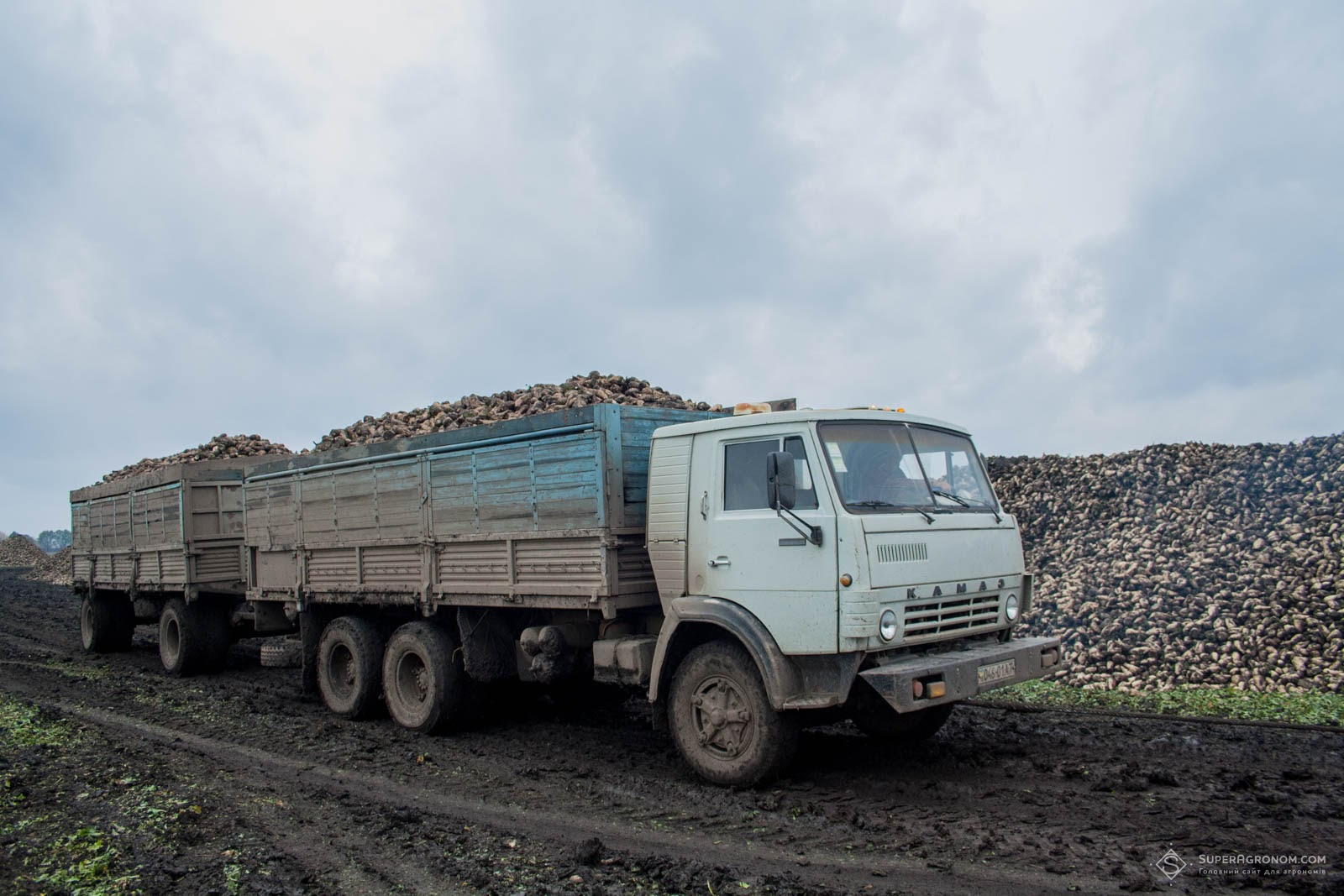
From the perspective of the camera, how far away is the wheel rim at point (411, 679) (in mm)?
8961

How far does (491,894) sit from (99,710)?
7.98 metres

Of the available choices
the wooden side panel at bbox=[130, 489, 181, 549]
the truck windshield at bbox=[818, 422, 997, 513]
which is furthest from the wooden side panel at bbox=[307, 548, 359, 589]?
the truck windshield at bbox=[818, 422, 997, 513]

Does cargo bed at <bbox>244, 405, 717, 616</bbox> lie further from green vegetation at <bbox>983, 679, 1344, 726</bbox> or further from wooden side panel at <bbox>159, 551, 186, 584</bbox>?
green vegetation at <bbox>983, 679, 1344, 726</bbox>

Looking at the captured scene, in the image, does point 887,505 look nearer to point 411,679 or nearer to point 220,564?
point 411,679

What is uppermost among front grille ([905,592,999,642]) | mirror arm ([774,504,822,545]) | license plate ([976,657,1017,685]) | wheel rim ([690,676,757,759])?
mirror arm ([774,504,822,545])

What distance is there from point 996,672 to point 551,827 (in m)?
3.14

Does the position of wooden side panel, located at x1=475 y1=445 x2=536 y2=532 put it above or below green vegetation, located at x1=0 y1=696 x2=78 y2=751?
above

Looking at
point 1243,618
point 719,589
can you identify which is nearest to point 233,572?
point 719,589

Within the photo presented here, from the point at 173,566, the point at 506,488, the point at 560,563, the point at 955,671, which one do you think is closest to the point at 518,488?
the point at 506,488

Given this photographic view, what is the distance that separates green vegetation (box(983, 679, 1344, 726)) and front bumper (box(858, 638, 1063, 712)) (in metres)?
2.70

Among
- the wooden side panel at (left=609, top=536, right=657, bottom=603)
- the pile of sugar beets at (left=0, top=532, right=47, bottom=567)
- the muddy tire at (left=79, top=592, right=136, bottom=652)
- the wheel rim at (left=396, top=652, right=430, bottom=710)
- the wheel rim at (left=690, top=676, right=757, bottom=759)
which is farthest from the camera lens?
the pile of sugar beets at (left=0, top=532, right=47, bottom=567)

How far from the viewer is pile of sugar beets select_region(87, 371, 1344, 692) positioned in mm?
9906

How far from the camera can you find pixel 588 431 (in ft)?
23.3

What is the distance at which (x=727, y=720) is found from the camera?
20.5 ft
